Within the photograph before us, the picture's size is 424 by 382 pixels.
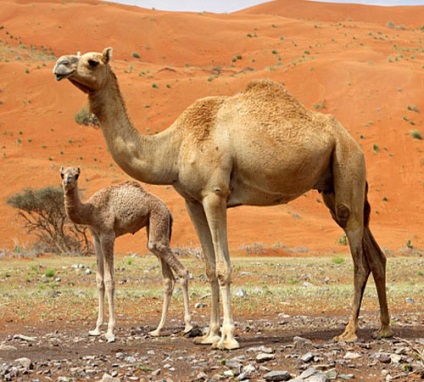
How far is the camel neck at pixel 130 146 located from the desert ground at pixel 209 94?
213 cm

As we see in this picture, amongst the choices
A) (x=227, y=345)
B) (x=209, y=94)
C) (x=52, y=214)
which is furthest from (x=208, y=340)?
(x=209, y=94)

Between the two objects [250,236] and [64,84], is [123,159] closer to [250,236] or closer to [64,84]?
[250,236]

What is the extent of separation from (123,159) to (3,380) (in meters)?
2.96

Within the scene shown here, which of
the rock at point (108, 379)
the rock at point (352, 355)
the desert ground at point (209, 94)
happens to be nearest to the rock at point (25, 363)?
the desert ground at point (209, 94)

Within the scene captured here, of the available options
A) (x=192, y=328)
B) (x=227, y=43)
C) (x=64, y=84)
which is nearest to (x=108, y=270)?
(x=192, y=328)

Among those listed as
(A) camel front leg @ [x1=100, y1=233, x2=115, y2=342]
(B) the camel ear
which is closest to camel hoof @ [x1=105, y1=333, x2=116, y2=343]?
(A) camel front leg @ [x1=100, y1=233, x2=115, y2=342]

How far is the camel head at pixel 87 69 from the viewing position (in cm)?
837

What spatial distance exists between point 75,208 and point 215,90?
5008 centimetres

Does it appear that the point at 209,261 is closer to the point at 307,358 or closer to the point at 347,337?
the point at 347,337

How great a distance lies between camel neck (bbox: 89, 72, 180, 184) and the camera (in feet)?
28.9

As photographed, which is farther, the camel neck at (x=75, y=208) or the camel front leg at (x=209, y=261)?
the camel neck at (x=75, y=208)

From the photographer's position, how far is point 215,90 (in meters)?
59.5

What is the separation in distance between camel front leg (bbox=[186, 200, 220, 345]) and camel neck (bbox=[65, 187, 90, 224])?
6.05ft

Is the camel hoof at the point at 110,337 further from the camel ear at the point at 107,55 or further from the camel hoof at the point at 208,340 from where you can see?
the camel ear at the point at 107,55
